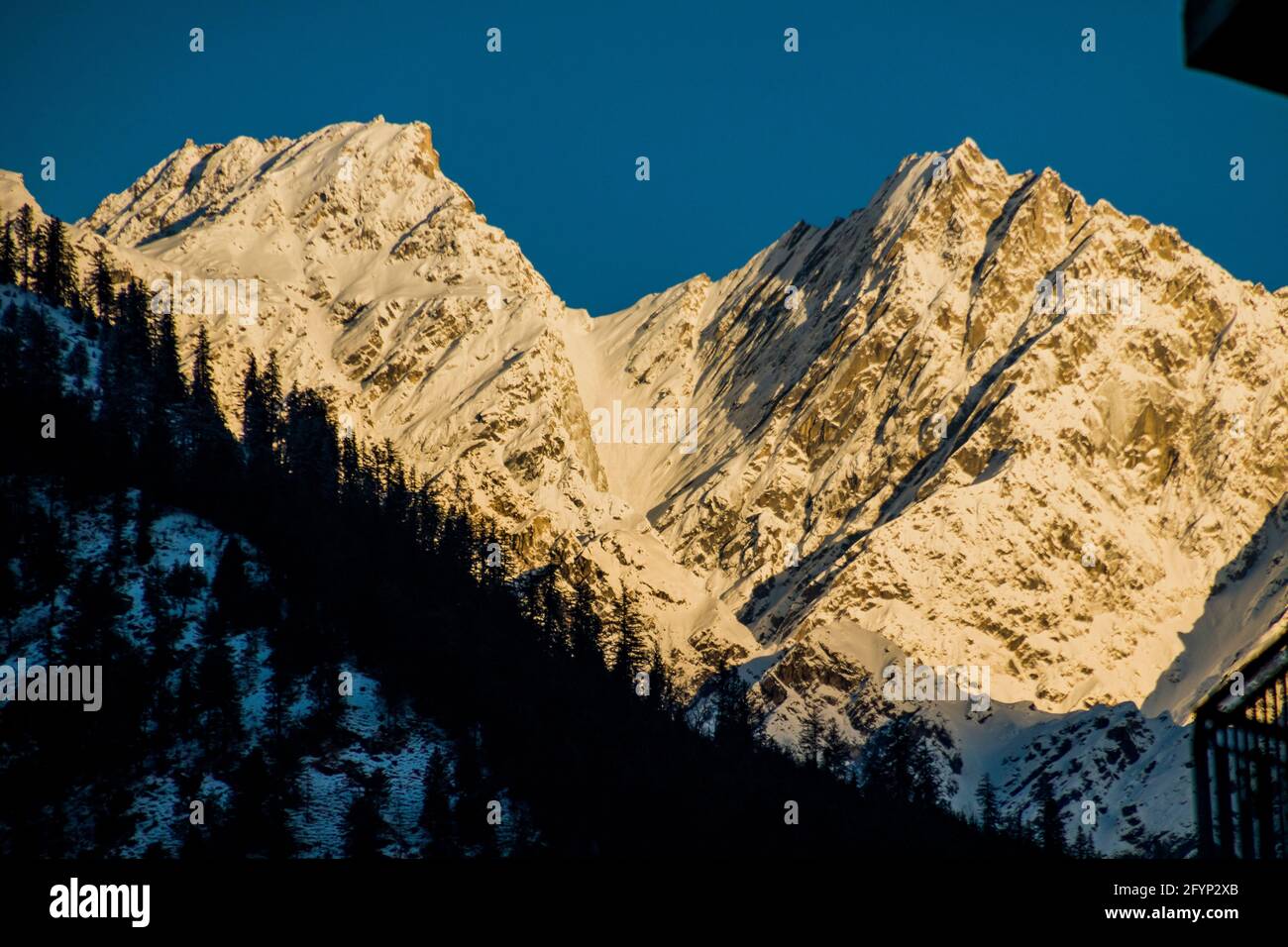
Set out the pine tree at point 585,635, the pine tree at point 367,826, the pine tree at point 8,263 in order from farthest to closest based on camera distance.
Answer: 1. the pine tree at point 8,263
2. the pine tree at point 585,635
3. the pine tree at point 367,826

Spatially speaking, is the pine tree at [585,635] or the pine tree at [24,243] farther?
the pine tree at [24,243]

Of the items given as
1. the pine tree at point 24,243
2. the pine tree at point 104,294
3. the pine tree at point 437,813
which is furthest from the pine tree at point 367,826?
the pine tree at point 104,294

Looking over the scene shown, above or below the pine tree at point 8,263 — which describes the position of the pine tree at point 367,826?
below

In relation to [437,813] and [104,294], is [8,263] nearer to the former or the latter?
[104,294]

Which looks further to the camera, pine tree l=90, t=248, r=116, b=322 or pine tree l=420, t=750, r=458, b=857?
pine tree l=90, t=248, r=116, b=322

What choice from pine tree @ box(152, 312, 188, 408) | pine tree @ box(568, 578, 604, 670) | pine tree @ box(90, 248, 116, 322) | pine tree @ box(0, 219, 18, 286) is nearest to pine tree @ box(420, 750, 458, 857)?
pine tree @ box(568, 578, 604, 670)

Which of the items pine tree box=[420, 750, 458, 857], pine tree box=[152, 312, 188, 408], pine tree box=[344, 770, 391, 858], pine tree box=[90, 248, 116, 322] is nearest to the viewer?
pine tree box=[344, 770, 391, 858]

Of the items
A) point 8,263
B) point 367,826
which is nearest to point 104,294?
point 8,263

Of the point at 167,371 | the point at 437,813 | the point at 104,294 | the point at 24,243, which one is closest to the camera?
the point at 437,813

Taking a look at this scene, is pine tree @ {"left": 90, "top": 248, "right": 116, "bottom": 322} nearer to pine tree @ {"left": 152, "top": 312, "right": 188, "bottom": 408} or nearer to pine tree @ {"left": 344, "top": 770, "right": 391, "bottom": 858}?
pine tree @ {"left": 152, "top": 312, "right": 188, "bottom": 408}

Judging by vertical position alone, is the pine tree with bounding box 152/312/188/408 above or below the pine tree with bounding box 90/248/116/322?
below

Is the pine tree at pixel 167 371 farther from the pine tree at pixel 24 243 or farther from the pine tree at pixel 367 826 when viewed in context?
the pine tree at pixel 367 826
